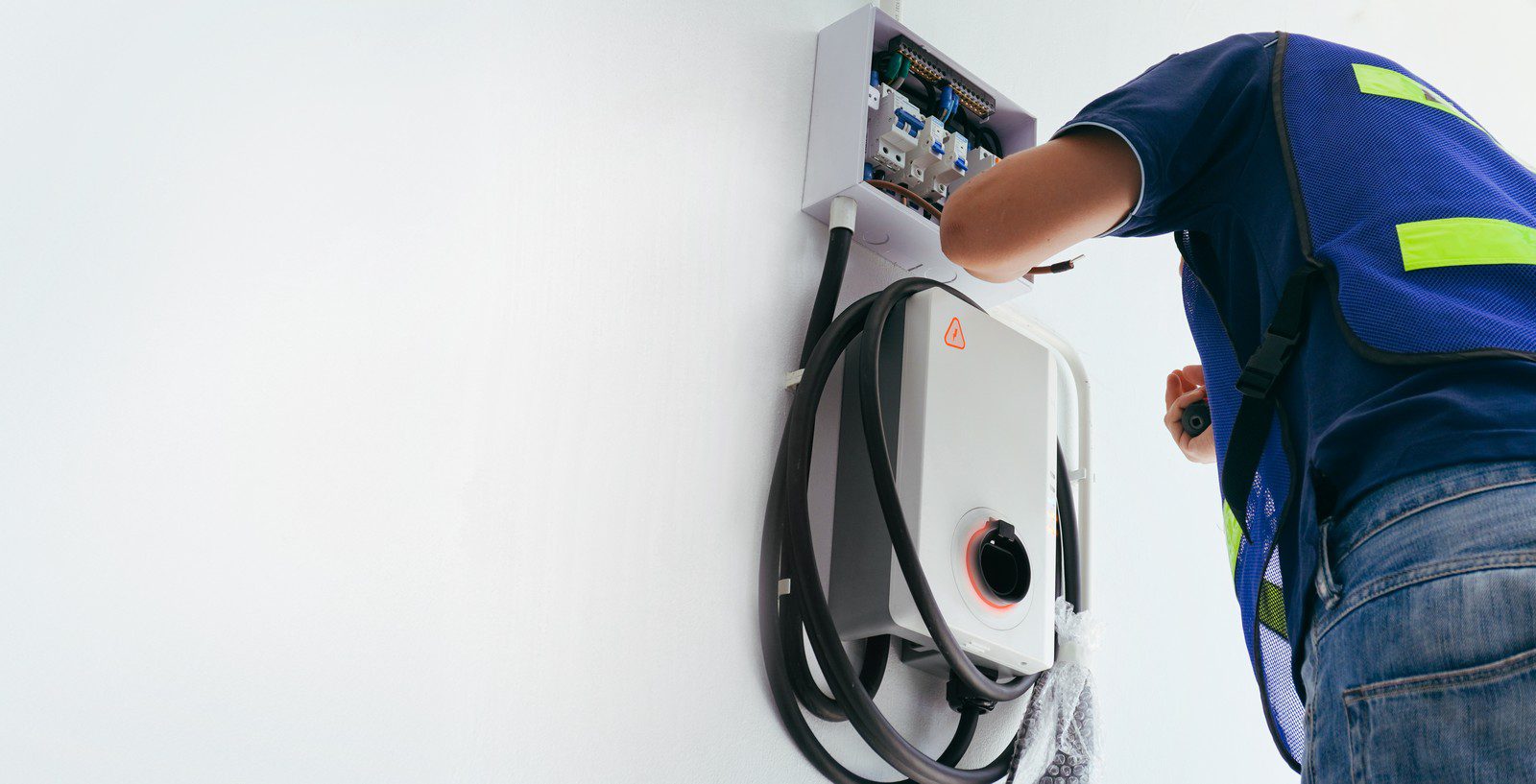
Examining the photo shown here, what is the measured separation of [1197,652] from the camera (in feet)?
6.48

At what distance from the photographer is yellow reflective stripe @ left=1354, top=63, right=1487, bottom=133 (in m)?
0.89

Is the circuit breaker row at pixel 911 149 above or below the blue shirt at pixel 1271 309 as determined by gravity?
above

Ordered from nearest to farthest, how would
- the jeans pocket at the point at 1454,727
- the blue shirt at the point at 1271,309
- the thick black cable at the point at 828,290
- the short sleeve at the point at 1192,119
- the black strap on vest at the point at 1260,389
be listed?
the jeans pocket at the point at 1454,727, the blue shirt at the point at 1271,309, the black strap on vest at the point at 1260,389, the short sleeve at the point at 1192,119, the thick black cable at the point at 828,290

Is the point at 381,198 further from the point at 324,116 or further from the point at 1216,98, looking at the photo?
the point at 1216,98

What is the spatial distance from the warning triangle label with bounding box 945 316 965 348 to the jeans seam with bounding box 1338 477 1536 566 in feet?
2.63

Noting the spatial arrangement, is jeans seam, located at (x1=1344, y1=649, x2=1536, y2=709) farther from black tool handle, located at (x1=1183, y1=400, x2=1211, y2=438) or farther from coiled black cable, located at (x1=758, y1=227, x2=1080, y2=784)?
coiled black cable, located at (x1=758, y1=227, x2=1080, y2=784)

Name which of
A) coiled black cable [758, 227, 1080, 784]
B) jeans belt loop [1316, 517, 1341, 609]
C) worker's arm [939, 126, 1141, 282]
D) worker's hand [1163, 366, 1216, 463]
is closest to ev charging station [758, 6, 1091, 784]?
coiled black cable [758, 227, 1080, 784]

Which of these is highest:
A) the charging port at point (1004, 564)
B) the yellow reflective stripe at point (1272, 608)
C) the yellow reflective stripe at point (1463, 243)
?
the yellow reflective stripe at point (1463, 243)

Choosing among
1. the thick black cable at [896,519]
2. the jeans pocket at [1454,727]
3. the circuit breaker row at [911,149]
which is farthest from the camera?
the circuit breaker row at [911,149]

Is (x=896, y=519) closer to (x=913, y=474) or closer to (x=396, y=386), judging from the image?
(x=913, y=474)

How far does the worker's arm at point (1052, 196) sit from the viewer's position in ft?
3.11

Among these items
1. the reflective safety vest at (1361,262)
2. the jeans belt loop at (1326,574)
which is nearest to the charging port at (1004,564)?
the reflective safety vest at (1361,262)

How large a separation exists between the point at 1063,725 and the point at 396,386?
3.11 feet

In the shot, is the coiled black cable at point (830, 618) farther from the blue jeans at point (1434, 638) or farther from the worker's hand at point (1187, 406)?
the blue jeans at point (1434, 638)
